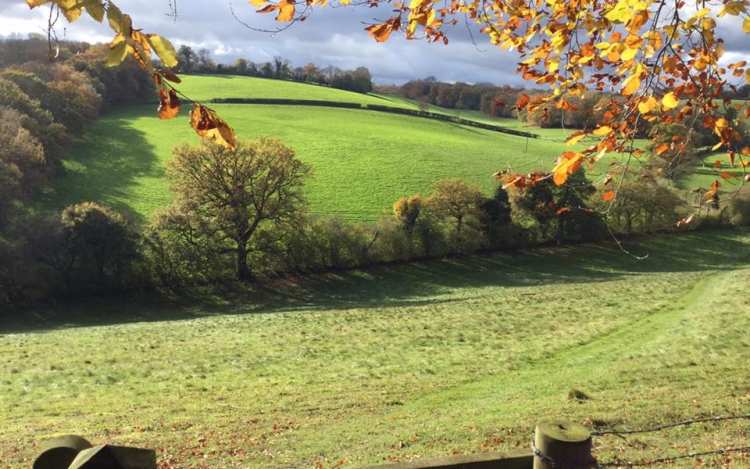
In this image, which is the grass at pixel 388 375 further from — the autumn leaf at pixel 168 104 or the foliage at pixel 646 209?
the foliage at pixel 646 209

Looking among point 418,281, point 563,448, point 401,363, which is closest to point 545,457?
point 563,448

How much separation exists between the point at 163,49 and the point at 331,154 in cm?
6268

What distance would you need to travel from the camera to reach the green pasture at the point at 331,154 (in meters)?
51.0

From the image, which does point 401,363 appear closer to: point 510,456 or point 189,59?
point 510,456

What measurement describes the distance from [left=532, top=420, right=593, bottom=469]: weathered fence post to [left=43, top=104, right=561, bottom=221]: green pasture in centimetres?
4440

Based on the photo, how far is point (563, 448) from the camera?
358cm

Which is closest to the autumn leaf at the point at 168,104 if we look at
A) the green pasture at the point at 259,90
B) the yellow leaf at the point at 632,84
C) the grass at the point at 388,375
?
the yellow leaf at the point at 632,84

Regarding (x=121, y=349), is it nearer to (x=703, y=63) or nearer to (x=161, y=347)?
(x=161, y=347)

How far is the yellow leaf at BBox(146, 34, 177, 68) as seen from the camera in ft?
9.00

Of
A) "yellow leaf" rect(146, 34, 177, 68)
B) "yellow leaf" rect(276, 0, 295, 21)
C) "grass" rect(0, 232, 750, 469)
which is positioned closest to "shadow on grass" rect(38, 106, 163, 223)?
"grass" rect(0, 232, 750, 469)

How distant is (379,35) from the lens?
524cm

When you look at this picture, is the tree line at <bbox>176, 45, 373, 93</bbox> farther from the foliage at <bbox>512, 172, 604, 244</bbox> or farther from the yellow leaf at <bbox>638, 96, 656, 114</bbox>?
the yellow leaf at <bbox>638, 96, 656, 114</bbox>

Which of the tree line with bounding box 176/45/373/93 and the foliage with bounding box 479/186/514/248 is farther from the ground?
the tree line with bounding box 176/45/373/93

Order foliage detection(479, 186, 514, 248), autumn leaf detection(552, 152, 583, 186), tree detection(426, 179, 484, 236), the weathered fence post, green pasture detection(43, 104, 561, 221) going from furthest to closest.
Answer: green pasture detection(43, 104, 561, 221)
foliage detection(479, 186, 514, 248)
tree detection(426, 179, 484, 236)
autumn leaf detection(552, 152, 583, 186)
the weathered fence post
